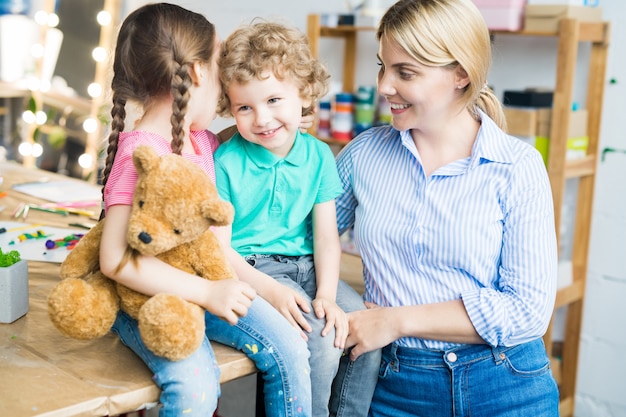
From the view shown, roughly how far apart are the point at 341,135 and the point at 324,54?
0.59m

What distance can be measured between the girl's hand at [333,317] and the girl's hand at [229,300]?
7.7 inches

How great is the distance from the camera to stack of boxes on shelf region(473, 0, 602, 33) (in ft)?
7.31

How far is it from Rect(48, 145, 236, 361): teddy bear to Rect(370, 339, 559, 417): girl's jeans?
1.50 ft

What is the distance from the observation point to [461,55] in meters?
1.38

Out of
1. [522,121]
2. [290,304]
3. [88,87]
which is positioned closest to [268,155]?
[290,304]

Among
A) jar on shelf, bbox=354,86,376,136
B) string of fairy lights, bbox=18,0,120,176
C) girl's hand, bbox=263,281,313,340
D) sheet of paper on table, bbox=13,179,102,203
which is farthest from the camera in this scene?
string of fairy lights, bbox=18,0,120,176

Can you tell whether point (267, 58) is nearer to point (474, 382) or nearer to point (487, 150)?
point (487, 150)

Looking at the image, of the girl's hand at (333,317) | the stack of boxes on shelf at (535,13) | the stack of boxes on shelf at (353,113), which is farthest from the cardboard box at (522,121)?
the girl's hand at (333,317)

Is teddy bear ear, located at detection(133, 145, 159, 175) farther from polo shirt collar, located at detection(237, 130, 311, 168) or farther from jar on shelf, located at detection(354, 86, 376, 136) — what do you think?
jar on shelf, located at detection(354, 86, 376, 136)

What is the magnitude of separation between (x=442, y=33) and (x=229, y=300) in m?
0.60

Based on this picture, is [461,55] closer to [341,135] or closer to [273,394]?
[273,394]

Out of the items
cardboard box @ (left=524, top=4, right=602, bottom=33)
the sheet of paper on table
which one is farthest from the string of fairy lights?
cardboard box @ (left=524, top=4, right=602, bottom=33)

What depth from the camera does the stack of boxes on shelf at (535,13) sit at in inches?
87.7

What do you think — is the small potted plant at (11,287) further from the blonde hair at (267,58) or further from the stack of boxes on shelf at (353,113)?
the stack of boxes on shelf at (353,113)
